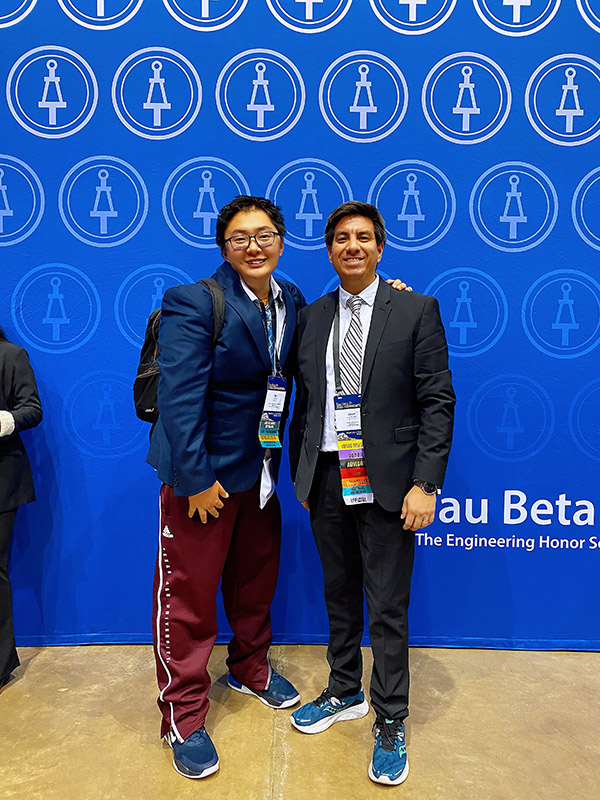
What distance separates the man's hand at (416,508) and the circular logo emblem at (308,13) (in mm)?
2128

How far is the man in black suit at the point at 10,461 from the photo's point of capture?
8.43 feet

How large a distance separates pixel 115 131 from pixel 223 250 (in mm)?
1099

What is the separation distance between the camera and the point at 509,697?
2.52 m

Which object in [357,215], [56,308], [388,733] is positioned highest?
[357,215]

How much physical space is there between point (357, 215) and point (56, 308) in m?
1.59

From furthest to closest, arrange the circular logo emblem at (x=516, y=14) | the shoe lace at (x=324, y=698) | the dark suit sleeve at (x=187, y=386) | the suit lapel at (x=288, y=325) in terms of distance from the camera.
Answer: the circular logo emblem at (x=516, y=14)
the shoe lace at (x=324, y=698)
the suit lapel at (x=288, y=325)
the dark suit sleeve at (x=187, y=386)

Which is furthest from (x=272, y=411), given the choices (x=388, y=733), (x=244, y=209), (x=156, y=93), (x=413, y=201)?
(x=156, y=93)

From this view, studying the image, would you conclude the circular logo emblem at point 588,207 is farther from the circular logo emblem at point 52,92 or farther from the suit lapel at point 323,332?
the circular logo emblem at point 52,92

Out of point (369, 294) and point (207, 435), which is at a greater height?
point (369, 294)

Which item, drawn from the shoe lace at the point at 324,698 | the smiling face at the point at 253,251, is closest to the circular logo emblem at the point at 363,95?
the smiling face at the point at 253,251

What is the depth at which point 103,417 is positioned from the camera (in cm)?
288

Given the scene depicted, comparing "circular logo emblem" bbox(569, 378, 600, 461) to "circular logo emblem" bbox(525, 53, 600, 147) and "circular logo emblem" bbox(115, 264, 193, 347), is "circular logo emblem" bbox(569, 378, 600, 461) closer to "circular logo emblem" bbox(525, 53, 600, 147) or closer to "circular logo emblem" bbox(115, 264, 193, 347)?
"circular logo emblem" bbox(525, 53, 600, 147)

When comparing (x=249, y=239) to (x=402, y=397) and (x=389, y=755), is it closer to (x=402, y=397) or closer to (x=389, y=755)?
(x=402, y=397)

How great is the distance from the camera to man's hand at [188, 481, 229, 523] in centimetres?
204
